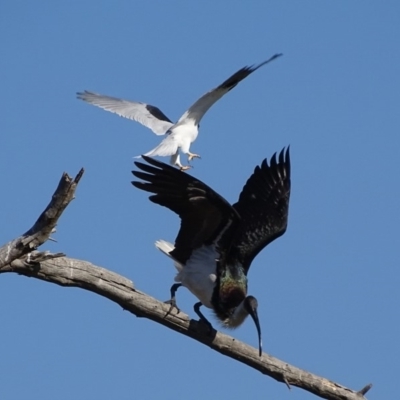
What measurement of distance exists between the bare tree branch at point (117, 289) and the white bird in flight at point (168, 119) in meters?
6.14

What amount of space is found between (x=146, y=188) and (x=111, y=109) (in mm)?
9452

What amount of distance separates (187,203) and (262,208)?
2.03 m

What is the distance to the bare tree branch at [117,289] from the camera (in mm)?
8086

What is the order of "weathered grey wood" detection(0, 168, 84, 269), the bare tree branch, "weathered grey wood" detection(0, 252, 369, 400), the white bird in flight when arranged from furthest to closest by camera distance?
the white bird in flight
"weathered grey wood" detection(0, 252, 369, 400)
the bare tree branch
"weathered grey wood" detection(0, 168, 84, 269)

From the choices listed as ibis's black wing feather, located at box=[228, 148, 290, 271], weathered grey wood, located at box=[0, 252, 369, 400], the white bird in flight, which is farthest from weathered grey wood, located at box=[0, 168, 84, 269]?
the white bird in flight

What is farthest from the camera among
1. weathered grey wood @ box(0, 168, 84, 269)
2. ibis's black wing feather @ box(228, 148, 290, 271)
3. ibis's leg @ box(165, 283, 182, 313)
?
ibis's black wing feather @ box(228, 148, 290, 271)

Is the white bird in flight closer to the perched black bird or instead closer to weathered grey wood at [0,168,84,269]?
the perched black bird

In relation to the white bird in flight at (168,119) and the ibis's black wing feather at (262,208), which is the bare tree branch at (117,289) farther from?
the white bird in flight at (168,119)

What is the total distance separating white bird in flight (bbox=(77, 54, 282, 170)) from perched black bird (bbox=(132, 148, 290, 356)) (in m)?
3.94

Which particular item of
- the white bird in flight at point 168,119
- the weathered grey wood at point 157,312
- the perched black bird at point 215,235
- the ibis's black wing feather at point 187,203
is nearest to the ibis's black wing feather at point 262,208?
the perched black bird at point 215,235

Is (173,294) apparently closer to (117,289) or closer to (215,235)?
(215,235)

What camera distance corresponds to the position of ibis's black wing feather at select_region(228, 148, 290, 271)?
1154 centimetres

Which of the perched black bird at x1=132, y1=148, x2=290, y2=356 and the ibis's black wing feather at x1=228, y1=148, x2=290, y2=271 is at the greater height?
the ibis's black wing feather at x1=228, y1=148, x2=290, y2=271

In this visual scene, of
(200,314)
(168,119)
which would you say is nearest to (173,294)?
(200,314)
